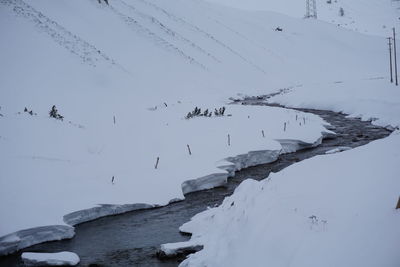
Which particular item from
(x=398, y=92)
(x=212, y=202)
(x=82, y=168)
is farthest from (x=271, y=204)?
(x=398, y=92)

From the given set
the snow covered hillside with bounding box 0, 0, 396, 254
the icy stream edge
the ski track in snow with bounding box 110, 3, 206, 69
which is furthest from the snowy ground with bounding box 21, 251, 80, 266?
the ski track in snow with bounding box 110, 3, 206, 69

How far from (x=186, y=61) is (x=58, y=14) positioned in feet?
47.6

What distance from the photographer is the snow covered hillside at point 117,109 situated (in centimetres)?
1609

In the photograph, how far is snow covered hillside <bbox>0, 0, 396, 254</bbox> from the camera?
16.1 metres

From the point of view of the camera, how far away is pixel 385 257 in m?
6.25

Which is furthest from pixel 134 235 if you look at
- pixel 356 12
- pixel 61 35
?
pixel 356 12

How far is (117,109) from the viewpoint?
27.3 metres

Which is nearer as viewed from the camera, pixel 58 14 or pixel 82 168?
pixel 82 168

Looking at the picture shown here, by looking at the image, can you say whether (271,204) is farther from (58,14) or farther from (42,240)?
(58,14)

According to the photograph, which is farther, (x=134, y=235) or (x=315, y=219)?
(x=134, y=235)

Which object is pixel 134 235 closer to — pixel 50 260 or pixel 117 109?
pixel 50 260

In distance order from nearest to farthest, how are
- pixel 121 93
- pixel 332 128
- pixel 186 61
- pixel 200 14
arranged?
pixel 332 128 < pixel 121 93 < pixel 186 61 < pixel 200 14

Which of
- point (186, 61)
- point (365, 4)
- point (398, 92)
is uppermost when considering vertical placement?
point (365, 4)

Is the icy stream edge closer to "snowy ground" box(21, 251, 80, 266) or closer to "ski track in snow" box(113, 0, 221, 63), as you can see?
"snowy ground" box(21, 251, 80, 266)
